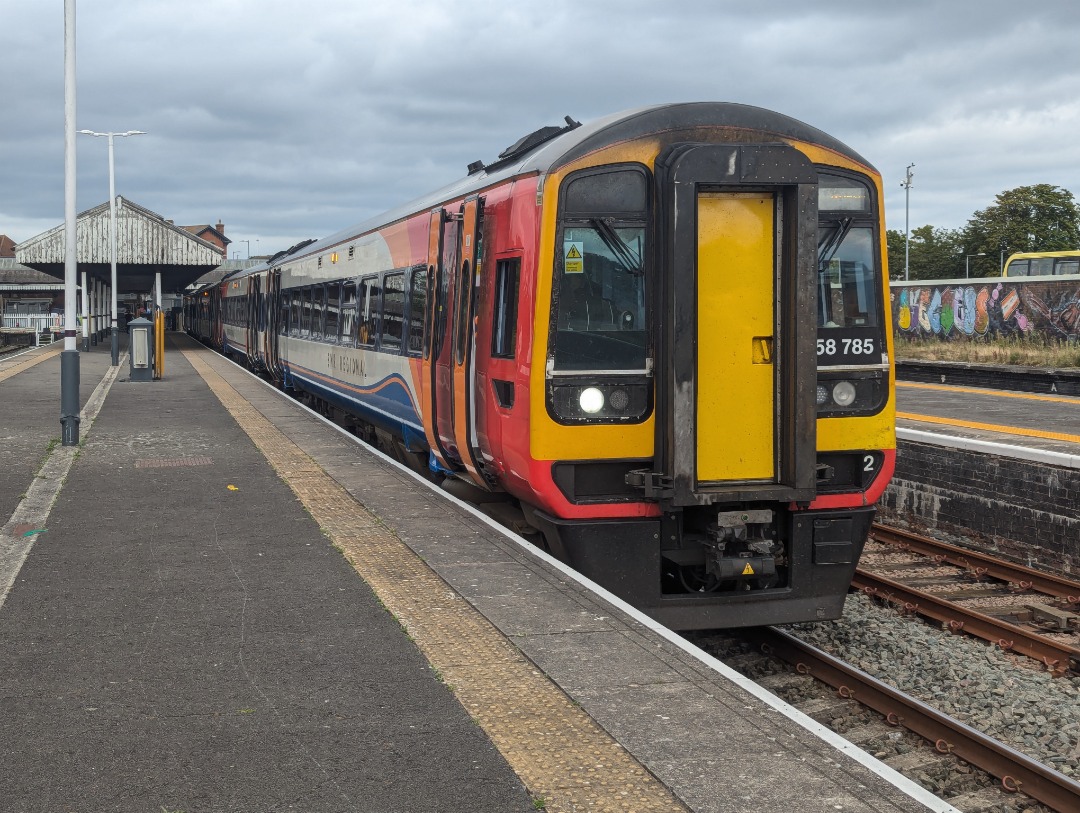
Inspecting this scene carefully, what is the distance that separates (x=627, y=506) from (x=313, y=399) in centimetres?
1488

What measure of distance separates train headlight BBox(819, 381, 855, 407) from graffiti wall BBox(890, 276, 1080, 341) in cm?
2213

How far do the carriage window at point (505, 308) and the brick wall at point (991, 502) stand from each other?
5.92 metres

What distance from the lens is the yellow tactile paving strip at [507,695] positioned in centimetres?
389

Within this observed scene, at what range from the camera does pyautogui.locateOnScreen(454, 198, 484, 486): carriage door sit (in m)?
8.19

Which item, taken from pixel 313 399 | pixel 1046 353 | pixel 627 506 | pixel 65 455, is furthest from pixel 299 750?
pixel 1046 353

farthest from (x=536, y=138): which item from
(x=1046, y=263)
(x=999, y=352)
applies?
(x=1046, y=263)

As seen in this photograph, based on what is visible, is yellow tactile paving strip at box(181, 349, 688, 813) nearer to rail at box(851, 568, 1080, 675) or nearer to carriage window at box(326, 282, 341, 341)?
rail at box(851, 568, 1080, 675)

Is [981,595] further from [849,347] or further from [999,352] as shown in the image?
[999,352]

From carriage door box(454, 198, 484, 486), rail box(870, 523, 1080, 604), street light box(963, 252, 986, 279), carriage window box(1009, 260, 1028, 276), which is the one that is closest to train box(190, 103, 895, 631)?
carriage door box(454, 198, 484, 486)

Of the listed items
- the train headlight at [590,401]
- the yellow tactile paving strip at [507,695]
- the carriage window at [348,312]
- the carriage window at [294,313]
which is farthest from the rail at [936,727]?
the carriage window at [294,313]

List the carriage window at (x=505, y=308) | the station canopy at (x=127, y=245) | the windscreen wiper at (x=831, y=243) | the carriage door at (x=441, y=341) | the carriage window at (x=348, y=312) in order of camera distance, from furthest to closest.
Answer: the station canopy at (x=127, y=245)
the carriage window at (x=348, y=312)
the carriage door at (x=441, y=341)
the carriage window at (x=505, y=308)
the windscreen wiper at (x=831, y=243)

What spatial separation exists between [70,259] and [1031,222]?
6588 centimetres

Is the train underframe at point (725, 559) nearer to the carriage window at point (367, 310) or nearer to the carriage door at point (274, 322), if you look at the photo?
the carriage window at point (367, 310)

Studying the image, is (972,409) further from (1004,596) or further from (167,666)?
(167,666)
